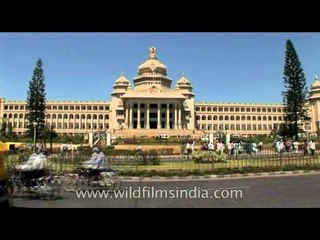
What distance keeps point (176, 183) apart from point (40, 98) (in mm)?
36973

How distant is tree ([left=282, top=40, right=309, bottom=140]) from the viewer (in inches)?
1689

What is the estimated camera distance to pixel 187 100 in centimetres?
7662

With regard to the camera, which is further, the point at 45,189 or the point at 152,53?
the point at 152,53

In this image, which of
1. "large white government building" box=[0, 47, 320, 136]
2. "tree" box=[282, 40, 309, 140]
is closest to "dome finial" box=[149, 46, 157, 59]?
"large white government building" box=[0, 47, 320, 136]

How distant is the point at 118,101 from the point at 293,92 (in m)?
39.8

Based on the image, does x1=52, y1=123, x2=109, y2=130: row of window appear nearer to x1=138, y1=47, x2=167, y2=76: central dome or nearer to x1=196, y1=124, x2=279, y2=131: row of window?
x1=138, y1=47, x2=167, y2=76: central dome

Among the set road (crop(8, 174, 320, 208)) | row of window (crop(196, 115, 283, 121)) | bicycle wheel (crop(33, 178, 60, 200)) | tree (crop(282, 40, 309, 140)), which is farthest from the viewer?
row of window (crop(196, 115, 283, 121))

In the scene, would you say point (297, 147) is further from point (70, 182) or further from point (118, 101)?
point (118, 101)

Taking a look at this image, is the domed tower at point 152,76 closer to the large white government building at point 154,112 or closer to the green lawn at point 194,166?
the large white government building at point 154,112

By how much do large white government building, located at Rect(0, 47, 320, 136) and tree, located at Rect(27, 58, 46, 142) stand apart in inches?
538

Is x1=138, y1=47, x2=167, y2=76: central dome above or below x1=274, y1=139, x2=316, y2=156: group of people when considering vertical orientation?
above

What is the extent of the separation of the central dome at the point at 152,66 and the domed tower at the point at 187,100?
12.7 ft

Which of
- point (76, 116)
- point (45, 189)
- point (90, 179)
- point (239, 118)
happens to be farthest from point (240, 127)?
point (45, 189)
